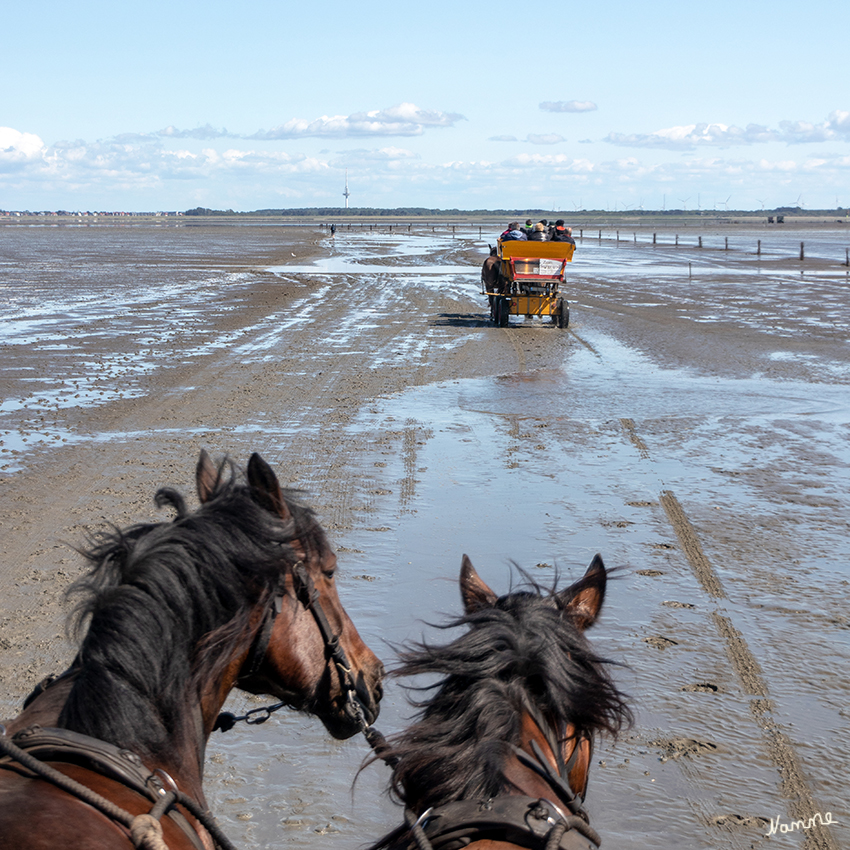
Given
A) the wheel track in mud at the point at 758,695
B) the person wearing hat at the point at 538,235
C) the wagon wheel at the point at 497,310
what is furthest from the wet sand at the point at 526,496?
the person wearing hat at the point at 538,235

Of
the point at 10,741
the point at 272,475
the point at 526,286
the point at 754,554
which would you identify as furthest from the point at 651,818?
the point at 526,286

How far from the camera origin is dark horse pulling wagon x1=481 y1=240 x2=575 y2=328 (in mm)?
19078

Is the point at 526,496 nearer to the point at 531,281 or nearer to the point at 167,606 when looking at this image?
the point at 167,606

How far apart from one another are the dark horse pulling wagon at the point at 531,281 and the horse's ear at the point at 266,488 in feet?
55.2

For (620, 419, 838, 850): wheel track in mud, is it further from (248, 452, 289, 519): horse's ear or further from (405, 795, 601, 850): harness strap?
(248, 452, 289, 519): horse's ear

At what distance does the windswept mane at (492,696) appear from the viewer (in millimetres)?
1858

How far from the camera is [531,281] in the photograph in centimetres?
1916

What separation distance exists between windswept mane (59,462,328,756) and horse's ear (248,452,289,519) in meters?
0.02

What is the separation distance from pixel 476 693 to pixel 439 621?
126 inches

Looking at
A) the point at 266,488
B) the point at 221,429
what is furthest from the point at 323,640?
the point at 221,429

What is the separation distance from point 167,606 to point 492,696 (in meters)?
0.79

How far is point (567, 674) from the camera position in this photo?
2.04 metres

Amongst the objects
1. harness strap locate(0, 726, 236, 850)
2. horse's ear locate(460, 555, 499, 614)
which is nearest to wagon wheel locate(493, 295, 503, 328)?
horse's ear locate(460, 555, 499, 614)

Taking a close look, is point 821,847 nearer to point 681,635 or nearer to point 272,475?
point 681,635
